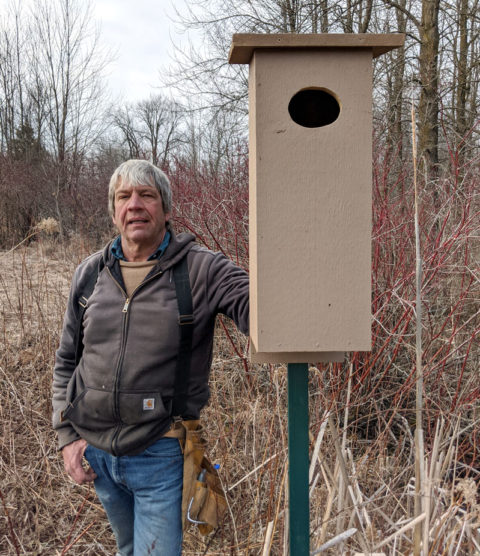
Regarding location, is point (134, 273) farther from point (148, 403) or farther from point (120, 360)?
point (148, 403)

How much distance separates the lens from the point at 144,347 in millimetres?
1515

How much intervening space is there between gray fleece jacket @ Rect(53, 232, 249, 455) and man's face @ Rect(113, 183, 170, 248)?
8cm

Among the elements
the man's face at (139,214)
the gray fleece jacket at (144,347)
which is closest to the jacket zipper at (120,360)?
the gray fleece jacket at (144,347)

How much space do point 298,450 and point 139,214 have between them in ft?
2.95

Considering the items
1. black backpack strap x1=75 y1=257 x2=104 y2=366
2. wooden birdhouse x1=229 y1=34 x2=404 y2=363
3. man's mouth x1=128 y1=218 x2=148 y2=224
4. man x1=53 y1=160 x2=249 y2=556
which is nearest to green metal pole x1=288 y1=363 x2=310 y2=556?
wooden birdhouse x1=229 y1=34 x2=404 y2=363

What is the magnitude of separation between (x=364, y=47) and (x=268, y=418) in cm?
190

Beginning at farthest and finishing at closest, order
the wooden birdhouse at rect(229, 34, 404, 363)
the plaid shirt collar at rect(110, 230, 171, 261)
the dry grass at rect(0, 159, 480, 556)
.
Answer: the dry grass at rect(0, 159, 480, 556)
the plaid shirt collar at rect(110, 230, 171, 261)
the wooden birdhouse at rect(229, 34, 404, 363)

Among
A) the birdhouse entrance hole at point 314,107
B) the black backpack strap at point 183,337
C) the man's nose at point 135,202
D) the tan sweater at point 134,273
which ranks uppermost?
the birdhouse entrance hole at point 314,107

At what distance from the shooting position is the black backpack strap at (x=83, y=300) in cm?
166

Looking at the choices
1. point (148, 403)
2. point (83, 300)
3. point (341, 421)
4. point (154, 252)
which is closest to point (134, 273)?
point (154, 252)

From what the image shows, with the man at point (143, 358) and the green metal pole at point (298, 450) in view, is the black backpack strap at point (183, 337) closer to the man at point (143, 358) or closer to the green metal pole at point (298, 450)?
the man at point (143, 358)

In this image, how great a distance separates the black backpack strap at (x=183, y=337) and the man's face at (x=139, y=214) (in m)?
0.15

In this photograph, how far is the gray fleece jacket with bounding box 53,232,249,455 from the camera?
1510 millimetres

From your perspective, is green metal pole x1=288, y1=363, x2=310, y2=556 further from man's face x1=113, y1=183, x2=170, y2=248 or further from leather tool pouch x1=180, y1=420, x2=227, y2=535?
man's face x1=113, y1=183, x2=170, y2=248
